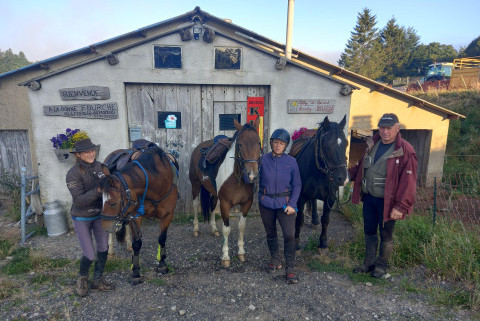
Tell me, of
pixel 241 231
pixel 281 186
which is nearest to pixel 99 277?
pixel 241 231

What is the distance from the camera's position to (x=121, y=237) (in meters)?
3.93

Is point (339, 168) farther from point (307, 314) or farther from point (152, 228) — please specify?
point (152, 228)

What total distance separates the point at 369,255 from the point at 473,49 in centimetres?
4194

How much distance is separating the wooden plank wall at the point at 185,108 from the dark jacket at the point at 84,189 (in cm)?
272

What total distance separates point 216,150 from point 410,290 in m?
3.35

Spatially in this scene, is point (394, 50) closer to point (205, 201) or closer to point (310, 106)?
point (310, 106)

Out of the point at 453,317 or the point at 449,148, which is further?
the point at 449,148

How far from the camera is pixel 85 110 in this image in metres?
5.49

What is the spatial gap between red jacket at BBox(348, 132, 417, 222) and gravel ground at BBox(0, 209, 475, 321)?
1.07 m

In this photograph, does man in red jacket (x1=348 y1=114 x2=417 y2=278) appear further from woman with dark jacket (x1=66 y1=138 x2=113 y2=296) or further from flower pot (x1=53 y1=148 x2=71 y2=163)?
flower pot (x1=53 y1=148 x2=71 y2=163)

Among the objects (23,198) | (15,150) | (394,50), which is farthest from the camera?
(394,50)

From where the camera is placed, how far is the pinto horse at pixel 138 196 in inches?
117

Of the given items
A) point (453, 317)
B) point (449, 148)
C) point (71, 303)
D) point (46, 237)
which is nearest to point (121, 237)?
point (71, 303)

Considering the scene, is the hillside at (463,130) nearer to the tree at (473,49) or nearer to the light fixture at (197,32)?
the light fixture at (197,32)
